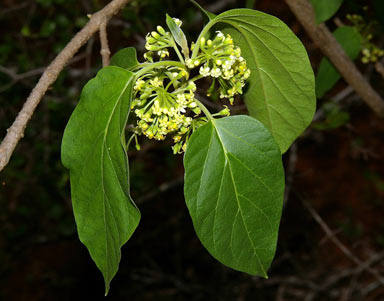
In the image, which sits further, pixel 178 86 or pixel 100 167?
pixel 178 86

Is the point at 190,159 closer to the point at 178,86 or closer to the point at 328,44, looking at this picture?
the point at 178,86

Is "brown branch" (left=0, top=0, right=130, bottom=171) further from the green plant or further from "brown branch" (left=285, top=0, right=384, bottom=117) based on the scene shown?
"brown branch" (left=285, top=0, right=384, bottom=117)

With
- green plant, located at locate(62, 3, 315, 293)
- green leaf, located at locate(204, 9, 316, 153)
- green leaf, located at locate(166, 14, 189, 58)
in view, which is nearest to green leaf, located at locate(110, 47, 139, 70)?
green plant, located at locate(62, 3, 315, 293)

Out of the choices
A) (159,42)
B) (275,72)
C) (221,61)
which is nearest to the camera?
(221,61)

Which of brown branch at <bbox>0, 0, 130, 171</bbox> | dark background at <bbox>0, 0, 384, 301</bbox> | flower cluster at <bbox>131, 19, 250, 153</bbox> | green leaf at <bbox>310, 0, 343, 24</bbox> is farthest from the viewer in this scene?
dark background at <bbox>0, 0, 384, 301</bbox>

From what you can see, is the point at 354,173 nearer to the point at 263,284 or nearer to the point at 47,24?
the point at 263,284

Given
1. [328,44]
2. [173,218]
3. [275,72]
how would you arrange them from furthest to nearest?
[173,218], [328,44], [275,72]

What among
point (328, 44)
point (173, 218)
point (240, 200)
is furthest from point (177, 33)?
point (173, 218)
